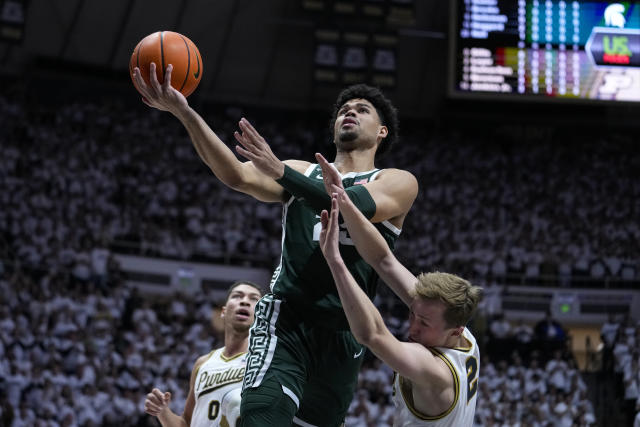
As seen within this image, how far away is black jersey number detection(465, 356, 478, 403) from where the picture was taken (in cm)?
349

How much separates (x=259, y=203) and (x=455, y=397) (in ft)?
56.8

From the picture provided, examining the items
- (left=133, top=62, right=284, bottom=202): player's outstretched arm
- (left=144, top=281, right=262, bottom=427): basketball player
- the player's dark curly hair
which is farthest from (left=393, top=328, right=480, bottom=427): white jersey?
(left=144, top=281, right=262, bottom=427): basketball player

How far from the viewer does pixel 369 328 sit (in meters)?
3.13

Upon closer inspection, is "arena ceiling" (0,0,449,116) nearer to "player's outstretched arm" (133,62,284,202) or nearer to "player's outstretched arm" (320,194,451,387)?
"player's outstretched arm" (133,62,284,202)

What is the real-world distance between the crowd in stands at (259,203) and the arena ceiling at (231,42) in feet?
3.65

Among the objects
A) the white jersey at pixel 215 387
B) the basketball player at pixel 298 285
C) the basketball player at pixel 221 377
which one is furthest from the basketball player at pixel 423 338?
the white jersey at pixel 215 387

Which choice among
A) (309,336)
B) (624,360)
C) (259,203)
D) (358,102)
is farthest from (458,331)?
(259,203)

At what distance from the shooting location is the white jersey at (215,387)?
5535mm

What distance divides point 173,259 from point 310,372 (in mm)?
14566

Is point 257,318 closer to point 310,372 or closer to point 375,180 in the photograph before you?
point 310,372

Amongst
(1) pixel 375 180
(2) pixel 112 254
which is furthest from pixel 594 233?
(1) pixel 375 180

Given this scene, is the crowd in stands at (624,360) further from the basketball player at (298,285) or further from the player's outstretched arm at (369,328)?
the player's outstretched arm at (369,328)

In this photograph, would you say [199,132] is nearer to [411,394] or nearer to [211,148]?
[211,148]

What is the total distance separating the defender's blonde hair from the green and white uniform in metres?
0.63
